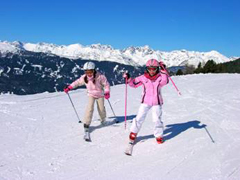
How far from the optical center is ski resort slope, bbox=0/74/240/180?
4711 millimetres

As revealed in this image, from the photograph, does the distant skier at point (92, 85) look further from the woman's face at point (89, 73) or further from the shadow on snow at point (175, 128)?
the shadow on snow at point (175, 128)

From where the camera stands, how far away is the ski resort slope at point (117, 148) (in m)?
4.71

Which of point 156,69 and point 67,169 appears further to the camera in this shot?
point 156,69

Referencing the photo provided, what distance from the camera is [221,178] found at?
4.43 m

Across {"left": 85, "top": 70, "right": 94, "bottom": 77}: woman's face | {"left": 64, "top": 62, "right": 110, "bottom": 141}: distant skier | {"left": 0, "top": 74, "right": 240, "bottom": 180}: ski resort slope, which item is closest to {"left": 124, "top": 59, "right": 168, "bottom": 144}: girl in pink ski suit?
{"left": 0, "top": 74, "right": 240, "bottom": 180}: ski resort slope

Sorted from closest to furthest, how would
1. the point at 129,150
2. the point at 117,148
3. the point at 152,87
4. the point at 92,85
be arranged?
the point at 129,150 → the point at 117,148 → the point at 152,87 → the point at 92,85

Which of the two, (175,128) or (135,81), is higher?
(135,81)

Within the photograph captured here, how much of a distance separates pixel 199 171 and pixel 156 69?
8.02 ft

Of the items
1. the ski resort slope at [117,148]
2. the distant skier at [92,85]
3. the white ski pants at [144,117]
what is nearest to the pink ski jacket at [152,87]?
the white ski pants at [144,117]

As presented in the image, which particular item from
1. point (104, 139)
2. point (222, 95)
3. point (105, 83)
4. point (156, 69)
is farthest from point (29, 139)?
point (222, 95)

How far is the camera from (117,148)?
19.9ft

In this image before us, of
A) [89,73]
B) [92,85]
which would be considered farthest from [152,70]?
[92,85]

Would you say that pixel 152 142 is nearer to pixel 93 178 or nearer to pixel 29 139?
pixel 93 178

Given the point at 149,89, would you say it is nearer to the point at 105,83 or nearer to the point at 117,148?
the point at 117,148
